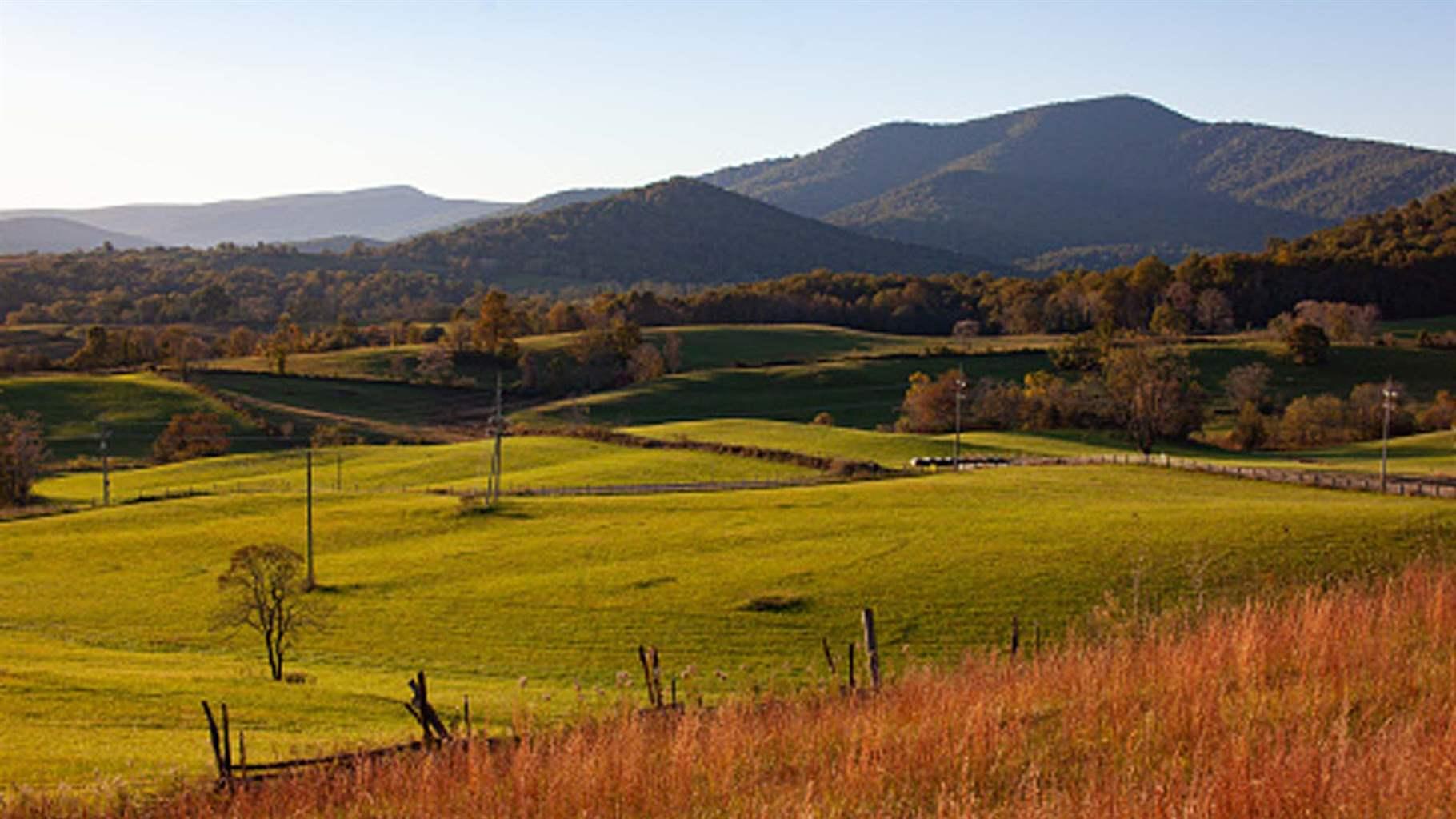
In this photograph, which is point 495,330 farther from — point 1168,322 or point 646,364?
point 1168,322

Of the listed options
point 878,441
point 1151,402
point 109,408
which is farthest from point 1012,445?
point 109,408

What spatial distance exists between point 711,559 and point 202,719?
22.9 meters

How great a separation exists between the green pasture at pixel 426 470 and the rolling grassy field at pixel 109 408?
484 inches

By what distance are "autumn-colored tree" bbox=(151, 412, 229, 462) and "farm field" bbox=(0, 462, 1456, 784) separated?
38.9m

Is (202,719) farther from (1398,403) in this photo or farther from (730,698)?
(1398,403)

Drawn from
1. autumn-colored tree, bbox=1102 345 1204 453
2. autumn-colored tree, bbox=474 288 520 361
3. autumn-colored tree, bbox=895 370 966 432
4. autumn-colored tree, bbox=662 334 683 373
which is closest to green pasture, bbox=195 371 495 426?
autumn-colored tree, bbox=474 288 520 361

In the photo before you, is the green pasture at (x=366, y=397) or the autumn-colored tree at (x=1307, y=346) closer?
the green pasture at (x=366, y=397)

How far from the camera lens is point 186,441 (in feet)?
335

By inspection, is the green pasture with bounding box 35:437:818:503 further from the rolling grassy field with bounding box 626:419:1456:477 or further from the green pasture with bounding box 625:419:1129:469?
the rolling grassy field with bounding box 626:419:1456:477

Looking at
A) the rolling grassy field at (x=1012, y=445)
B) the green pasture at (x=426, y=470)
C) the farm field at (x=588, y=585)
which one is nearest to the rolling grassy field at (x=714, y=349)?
the green pasture at (x=426, y=470)

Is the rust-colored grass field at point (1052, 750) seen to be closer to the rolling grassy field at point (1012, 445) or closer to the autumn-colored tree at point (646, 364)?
the rolling grassy field at point (1012, 445)

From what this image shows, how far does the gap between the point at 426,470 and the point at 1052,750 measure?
2864 inches

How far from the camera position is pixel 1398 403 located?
10862 centimetres

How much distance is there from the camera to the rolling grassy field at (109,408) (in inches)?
4070
